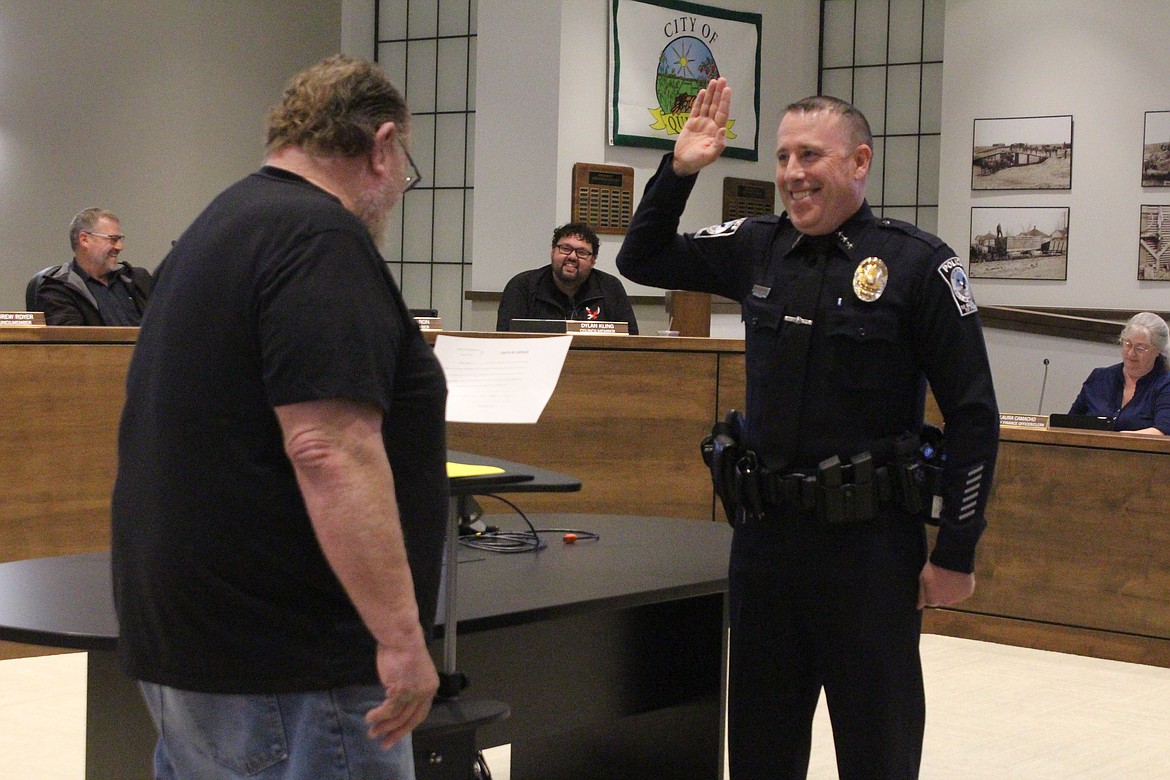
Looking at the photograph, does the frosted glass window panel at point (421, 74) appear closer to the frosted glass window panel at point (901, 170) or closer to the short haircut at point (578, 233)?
the frosted glass window panel at point (901, 170)

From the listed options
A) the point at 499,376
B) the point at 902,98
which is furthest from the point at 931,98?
the point at 499,376

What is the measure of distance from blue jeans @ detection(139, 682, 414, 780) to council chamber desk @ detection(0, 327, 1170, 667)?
3.01 m

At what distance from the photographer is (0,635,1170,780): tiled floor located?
3.40m

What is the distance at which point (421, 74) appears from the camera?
33.7 ft

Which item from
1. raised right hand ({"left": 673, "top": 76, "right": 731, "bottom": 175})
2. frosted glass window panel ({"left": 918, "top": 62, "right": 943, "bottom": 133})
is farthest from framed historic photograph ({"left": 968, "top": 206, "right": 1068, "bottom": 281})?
raised right hand ({"left": 673, "top": 76, "right": 731, "bottom": 175})

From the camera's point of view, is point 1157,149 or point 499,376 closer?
point 499,376

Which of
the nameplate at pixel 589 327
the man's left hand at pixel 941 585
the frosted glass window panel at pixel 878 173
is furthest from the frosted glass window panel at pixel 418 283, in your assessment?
the man's left hand at pixel 941 585

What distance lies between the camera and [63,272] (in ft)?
18.8

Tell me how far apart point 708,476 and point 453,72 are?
644 cm

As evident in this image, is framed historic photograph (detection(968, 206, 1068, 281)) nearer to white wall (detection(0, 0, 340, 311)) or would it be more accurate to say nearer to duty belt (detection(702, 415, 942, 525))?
white wall (detection(0, 0, 340, 311))

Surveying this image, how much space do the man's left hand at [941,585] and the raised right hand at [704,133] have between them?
0.76 m

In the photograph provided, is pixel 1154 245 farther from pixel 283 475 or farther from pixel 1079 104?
pixel 283 475

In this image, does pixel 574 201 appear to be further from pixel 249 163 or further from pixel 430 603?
pixel 430 603

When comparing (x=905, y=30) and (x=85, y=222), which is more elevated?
(x=905, y=30)
